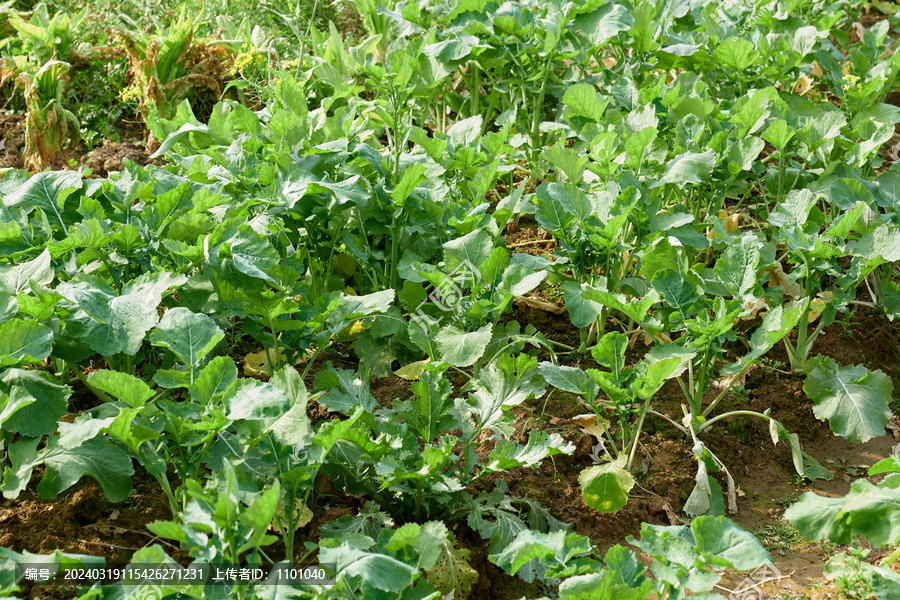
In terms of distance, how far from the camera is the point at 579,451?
2543 mm

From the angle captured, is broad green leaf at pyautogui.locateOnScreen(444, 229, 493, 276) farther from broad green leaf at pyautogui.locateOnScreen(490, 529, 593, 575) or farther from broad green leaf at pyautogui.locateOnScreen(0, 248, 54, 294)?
broad green leaf at pyautogui.locateOnScreen(0, 248, 54, 294)

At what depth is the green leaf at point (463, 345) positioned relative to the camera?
2391 millimetres

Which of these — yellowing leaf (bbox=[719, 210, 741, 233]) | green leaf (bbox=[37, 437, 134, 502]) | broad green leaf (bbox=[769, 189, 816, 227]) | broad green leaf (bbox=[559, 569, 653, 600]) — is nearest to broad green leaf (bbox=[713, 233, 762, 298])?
broad green leaf (bbox=[769, 189, 816, 227])

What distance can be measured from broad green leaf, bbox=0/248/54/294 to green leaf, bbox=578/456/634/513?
1606 mm

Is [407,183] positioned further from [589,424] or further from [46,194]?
[46,194]

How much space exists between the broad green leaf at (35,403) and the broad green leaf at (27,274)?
0.87 feet

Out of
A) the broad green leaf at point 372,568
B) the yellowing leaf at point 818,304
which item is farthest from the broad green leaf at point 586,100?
the broad green leaf at point 372,568

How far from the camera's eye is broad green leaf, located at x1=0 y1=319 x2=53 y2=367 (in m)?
1.95

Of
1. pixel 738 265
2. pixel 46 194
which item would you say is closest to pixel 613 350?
pixel 738 265

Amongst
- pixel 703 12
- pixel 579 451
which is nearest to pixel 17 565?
pixel 579 451

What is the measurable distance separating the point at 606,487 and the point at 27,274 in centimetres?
173

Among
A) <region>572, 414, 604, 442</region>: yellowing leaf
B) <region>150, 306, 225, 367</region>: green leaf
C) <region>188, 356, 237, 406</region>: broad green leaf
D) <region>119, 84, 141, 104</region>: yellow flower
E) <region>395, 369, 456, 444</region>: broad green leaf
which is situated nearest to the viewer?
<region>188, 356, 237, 406</region>: broad green leaf

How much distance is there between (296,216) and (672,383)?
145 cm

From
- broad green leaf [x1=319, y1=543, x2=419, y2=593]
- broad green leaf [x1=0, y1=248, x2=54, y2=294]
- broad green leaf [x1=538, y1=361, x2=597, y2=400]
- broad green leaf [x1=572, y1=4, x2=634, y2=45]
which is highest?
broad green leaf [x1=572, y1=4, x2=634, y2=45]
